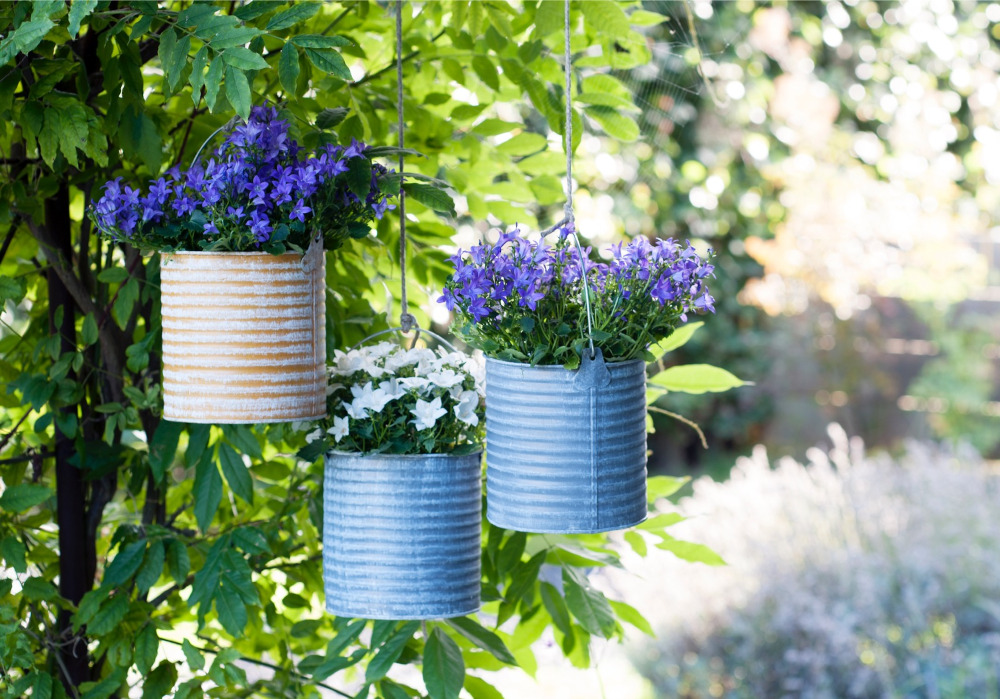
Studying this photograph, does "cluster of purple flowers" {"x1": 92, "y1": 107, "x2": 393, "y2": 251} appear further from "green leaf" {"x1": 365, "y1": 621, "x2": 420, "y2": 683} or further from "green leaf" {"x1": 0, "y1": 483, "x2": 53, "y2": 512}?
"green leaf" {"x1": 365, "y1": 621, "x2": 420, "y2": 683}

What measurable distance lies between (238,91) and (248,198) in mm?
174

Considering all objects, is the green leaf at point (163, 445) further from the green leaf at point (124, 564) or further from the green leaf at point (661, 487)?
the green leaf at point (661, 487)

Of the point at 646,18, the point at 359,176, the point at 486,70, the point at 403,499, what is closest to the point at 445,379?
the point at 403,499

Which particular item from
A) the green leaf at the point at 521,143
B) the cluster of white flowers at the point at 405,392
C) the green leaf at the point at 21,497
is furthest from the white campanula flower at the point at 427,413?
the green leaf at the point at 521,143

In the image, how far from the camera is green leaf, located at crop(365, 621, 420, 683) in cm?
116

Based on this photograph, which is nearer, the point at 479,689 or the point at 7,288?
the point at 7,288

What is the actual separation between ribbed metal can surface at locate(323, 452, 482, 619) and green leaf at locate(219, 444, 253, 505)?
0.58ft

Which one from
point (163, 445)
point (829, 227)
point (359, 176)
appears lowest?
point (163, 445)

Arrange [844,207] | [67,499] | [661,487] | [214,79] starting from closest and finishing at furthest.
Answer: [214,79], [67,499], [661,487], [844,207]

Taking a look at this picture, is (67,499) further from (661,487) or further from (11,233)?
(661,487)

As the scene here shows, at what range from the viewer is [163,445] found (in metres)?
1.28

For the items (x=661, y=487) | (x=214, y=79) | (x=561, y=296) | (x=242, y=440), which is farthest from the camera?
(x=661, y=487)

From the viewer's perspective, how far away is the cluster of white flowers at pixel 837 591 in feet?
9.29

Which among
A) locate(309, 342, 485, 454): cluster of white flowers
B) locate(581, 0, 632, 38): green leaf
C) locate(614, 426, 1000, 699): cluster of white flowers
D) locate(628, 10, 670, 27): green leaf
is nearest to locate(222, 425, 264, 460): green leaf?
locate(309, 342, 485, 454): cluster of white flowers
